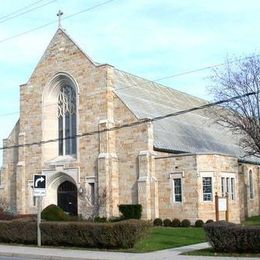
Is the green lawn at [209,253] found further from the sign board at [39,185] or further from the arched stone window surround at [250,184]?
the arched stone window surround at [250,184]

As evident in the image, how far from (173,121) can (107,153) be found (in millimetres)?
9731

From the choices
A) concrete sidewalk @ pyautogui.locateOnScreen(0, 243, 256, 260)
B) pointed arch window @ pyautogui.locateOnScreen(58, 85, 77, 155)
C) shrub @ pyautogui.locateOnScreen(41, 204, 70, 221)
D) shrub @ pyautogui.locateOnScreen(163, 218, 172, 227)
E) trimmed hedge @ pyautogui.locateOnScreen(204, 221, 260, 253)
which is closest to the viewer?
trimmed hedge @ pyautogui.locateOnScreen(204, 221, 260, 253)

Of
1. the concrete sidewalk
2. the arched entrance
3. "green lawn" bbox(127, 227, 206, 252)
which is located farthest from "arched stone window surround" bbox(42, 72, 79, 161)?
the concrete sidewalk

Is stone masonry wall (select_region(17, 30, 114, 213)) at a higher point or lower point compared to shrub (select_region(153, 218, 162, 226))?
higher

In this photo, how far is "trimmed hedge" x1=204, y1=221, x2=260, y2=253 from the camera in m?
18.6

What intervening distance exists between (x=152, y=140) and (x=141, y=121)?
1627mm

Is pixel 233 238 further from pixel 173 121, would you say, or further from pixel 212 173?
pixel 173 121

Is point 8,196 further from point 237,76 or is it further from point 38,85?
point 237,76

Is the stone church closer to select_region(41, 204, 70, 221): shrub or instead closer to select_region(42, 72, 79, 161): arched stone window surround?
select_region(42, 72, 79, 161): arched stone window surround

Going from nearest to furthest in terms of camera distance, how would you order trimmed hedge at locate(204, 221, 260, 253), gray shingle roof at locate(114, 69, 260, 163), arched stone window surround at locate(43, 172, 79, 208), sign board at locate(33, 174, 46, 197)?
trimmed hedge at locate(204, 221, 260, 253)
sign board at locate(33, 174, 46, 197)
gray shingle roof at locate(114, 69, 260, 163)
arched stone window surround at locate(43, 172, 79, 208)

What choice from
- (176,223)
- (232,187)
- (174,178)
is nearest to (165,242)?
(176,223)

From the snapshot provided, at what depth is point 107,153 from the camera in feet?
138

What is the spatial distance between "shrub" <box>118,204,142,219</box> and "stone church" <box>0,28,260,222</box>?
0.47 m

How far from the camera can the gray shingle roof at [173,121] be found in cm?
4491
